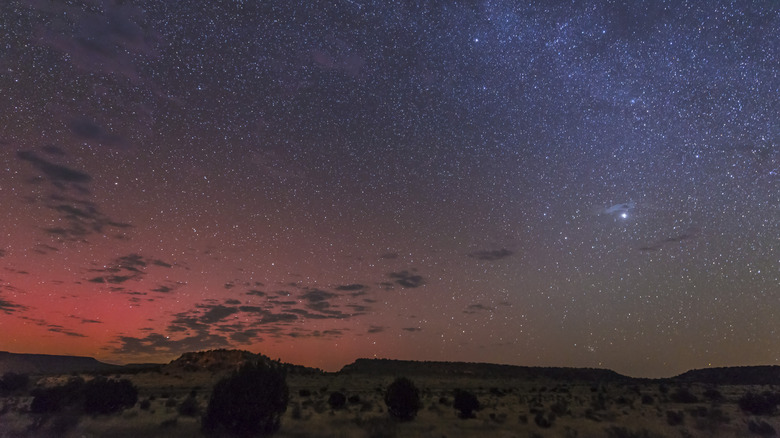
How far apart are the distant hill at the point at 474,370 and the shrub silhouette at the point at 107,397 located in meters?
85.8

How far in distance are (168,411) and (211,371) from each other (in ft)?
197

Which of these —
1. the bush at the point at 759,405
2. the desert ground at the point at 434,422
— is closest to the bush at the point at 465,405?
the desert ground at the point at 434,422

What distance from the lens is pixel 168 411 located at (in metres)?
33.0

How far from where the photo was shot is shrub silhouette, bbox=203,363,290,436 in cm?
2461

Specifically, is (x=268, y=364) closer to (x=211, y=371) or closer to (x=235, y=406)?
(x=235, y=406)

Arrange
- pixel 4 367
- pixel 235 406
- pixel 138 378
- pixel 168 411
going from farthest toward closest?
pixel 4 367
pixel 138 378
pixel 168 411
pixel 235 406

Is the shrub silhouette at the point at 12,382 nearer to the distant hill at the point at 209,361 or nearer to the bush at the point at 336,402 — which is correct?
the bush at the point at 336,402

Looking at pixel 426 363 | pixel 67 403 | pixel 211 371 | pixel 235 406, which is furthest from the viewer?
pixel 426 363

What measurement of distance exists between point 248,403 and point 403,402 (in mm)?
10697

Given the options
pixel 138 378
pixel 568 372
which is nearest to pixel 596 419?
pixel 138 378

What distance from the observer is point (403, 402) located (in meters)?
30.5

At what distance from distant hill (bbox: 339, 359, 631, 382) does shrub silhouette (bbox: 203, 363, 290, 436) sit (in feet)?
297

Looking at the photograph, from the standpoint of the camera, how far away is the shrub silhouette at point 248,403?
24.6m

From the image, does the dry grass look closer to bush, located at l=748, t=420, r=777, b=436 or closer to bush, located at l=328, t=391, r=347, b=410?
bush, located at l=748, t=420, r=777, b=436
